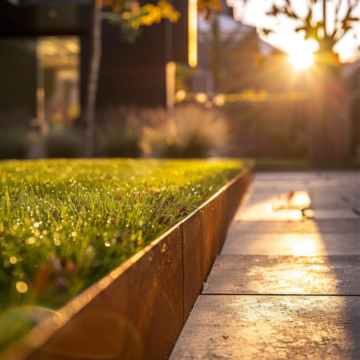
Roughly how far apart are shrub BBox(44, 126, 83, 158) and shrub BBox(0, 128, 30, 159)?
60cm

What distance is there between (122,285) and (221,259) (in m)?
2.28

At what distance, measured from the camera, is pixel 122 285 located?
1.65 metres

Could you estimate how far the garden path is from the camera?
2.15 m

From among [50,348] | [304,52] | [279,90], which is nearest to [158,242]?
[50,348]

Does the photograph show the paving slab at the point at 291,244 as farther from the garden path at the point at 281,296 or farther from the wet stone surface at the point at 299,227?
the wet stone surface at the point at 299,227

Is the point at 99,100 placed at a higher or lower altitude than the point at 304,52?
lower

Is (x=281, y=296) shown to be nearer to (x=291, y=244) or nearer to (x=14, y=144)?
(x=291, y=244)

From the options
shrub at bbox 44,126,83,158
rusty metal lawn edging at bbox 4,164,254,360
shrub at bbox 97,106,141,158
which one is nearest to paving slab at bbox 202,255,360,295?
rusty metal lawn edging at bbox 4,164,254,360

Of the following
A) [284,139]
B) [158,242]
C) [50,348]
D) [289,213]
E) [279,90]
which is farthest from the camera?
[279,90]

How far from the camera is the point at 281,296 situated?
288 cm

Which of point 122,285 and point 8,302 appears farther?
point 122,285

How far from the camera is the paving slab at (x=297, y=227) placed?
5.02 metres

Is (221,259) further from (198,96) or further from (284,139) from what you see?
(198,96)

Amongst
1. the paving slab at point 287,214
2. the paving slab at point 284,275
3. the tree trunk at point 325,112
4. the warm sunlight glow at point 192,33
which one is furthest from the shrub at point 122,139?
the paving slab at point 284,275
